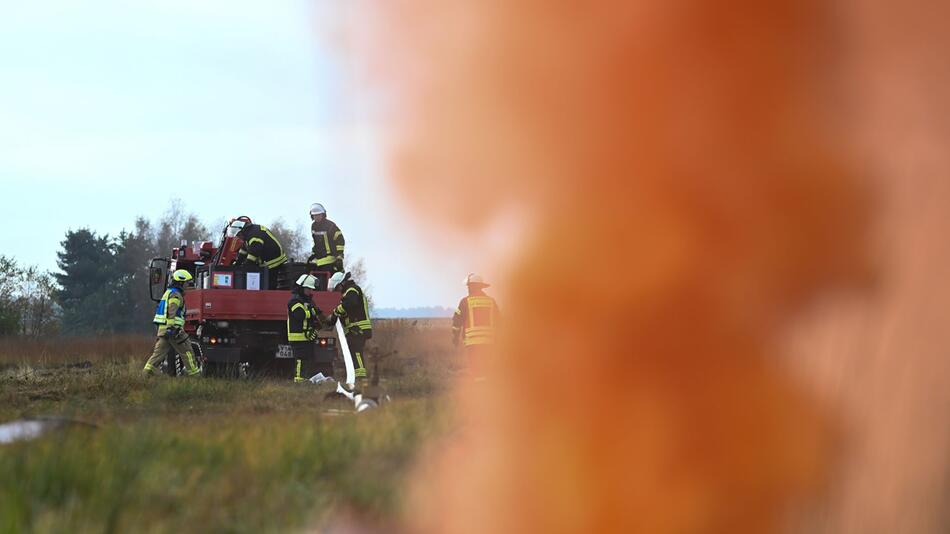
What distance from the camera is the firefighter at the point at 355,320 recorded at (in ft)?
53.0

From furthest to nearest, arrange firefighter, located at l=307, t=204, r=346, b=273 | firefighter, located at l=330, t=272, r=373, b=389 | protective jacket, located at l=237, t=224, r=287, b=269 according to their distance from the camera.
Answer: protective jacket, located at l=237, t=224, r=287, b=269 → firefighter, located at l=307, t=204, r=346, b=273 → firefighter, located at l=330, t=272, r=373, b=389

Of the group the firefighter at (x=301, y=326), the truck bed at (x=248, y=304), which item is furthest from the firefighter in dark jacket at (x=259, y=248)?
the firefighter at (x=301, y=326)

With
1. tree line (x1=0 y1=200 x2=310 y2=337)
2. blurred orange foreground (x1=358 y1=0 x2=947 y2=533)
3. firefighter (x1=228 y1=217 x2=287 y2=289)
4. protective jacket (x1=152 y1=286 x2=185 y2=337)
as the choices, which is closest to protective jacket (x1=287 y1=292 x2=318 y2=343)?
firefighter (x1=228 y1=217 x2=287 y2=289)

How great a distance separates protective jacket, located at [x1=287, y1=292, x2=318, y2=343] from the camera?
16578 mm

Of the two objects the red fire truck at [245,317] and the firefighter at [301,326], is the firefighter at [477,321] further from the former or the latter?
the red fire truck at [245,317]

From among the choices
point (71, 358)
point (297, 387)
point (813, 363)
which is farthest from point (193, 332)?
point (813, 363)

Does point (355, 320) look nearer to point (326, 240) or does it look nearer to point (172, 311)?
point (326, 240)

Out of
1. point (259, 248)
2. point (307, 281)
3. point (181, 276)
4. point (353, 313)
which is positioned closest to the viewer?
point (353, 313)

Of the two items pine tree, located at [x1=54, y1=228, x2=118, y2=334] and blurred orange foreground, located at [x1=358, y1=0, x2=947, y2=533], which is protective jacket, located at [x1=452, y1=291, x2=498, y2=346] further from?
pine tree, located at [x1=54, y1=228, x2=118, y2=334]

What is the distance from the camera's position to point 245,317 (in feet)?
56.9

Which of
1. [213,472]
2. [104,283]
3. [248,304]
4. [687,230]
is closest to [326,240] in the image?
[248,304]

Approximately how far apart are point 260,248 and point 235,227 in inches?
30.6

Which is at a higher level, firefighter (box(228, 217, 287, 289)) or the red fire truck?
firefighter (box(228, 217, 287, 289))

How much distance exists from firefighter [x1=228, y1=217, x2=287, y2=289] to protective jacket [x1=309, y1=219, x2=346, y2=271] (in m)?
0.82
